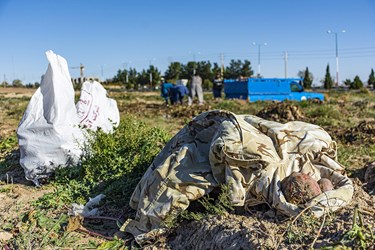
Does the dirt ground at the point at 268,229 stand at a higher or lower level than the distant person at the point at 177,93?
lower

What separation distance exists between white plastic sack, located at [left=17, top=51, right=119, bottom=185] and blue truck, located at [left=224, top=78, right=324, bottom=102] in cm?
1521

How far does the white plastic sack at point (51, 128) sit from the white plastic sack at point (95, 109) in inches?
13.6

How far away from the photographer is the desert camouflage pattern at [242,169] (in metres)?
2.94

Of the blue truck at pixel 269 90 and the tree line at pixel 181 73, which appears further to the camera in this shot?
the tree line at pixel 181 73

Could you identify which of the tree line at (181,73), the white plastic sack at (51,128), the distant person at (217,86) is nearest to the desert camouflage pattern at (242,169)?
the white plastic sack at (51,128)

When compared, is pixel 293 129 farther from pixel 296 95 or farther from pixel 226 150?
pixel 296 95

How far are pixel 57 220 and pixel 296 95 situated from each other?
18.0 meters

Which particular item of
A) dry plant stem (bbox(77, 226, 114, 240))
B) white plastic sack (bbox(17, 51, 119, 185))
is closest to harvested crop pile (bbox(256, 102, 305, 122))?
white plastic sack (bbox(17, 51, 119, 185))

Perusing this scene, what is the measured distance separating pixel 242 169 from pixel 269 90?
17.4 metres

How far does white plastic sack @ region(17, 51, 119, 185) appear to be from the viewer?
4625 millimetres

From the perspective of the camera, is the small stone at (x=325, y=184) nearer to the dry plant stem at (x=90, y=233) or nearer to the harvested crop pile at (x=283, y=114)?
the dry plant stem at (x=90, y=233)

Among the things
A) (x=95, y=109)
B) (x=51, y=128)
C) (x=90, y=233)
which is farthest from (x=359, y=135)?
(x=90, y=233)

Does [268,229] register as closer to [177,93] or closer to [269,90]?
[177,93]

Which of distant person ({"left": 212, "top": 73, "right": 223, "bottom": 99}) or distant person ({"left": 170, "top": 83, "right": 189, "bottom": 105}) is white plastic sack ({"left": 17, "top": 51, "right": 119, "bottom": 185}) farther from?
distant person ({"left": 212, "top": 73, "right": 223, "bottom": 99})
